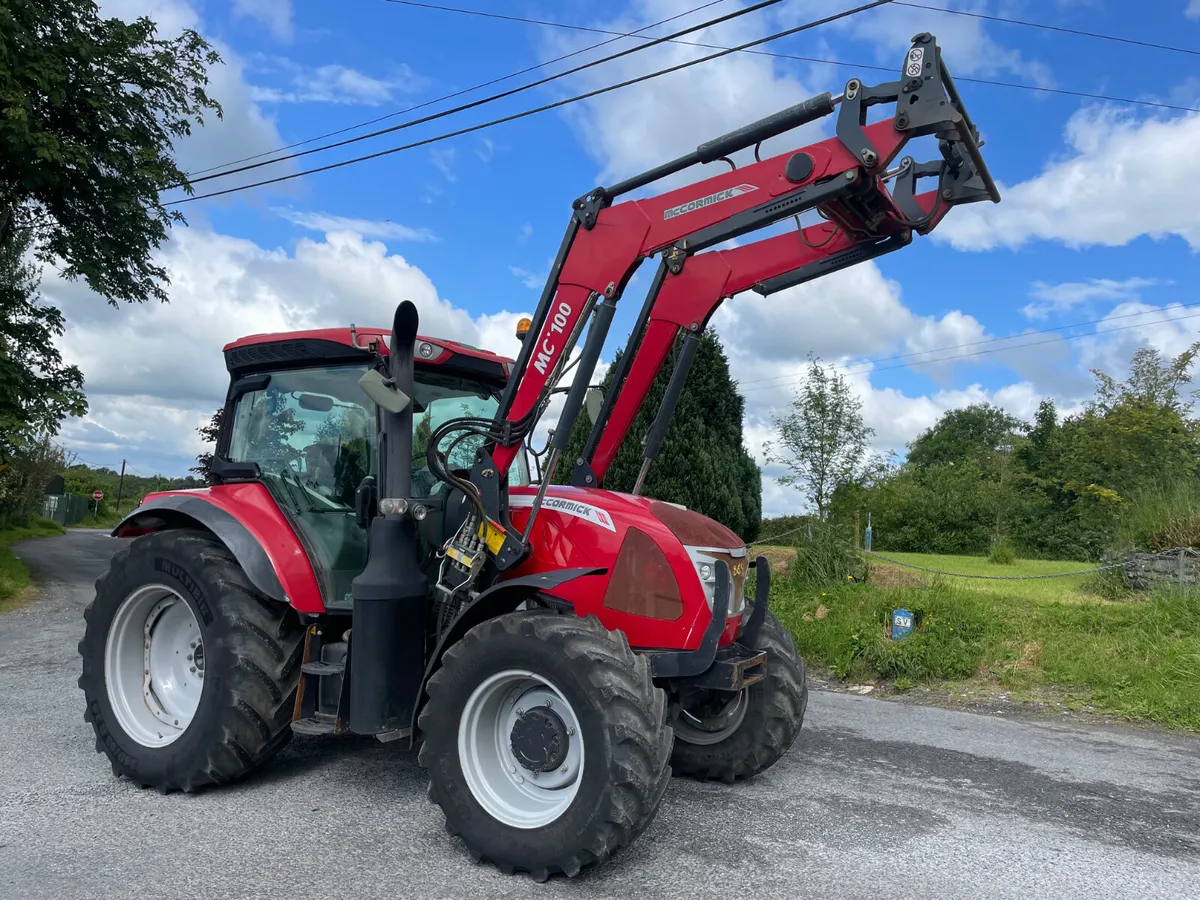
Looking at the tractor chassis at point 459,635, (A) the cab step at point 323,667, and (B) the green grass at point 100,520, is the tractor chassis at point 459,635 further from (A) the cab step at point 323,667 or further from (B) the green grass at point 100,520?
(B) the green grass at point 100,520

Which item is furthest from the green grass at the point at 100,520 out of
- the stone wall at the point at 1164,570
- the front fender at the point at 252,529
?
the stone wall at the point at 1164,570

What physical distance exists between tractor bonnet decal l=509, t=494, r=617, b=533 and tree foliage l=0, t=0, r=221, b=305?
10783 mm

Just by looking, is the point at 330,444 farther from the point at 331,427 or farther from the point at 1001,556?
the point at 1001,556

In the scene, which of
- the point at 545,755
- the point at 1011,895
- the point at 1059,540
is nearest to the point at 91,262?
the point at 545,755

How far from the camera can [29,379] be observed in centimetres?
1344

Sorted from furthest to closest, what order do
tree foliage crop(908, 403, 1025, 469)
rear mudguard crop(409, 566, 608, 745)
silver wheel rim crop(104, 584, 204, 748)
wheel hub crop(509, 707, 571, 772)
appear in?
1. tree foliage crop(908, 403, 1025, 469)
2. silver wheel rim crop(104, 584, 204, 748)
3. rear mudguard crop(409, 566, 608, 745)
4. wheel hub crop(509, 707, 571, 772)

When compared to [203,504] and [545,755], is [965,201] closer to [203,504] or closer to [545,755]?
[545,755]

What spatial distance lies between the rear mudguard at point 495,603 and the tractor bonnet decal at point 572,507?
0.99 ft

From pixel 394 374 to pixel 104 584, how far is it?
2312 mm

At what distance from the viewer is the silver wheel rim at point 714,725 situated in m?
4.91

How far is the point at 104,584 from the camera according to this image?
5168 millimetres

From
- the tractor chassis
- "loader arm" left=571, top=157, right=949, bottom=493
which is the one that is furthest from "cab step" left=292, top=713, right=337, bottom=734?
"loader arm" left=571, top=157, right=949, bottom=493

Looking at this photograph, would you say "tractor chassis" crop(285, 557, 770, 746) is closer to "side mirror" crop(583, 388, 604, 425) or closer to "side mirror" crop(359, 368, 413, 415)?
"side mirror" crop(359, 368, 413, 415)

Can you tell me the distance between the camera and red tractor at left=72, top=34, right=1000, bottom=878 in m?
3.81
